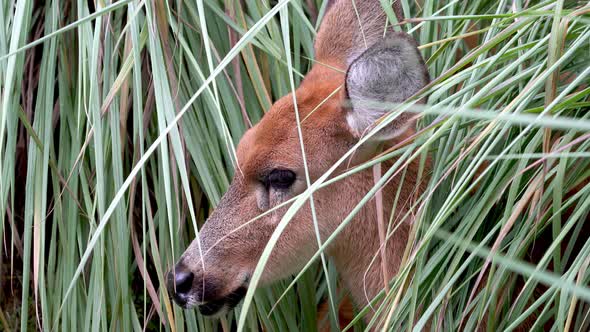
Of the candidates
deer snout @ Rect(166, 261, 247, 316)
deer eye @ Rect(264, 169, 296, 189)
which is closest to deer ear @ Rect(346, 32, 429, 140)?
deer eye @ Rect(264, 169, 296, 189)

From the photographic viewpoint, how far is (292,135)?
10.2 ft

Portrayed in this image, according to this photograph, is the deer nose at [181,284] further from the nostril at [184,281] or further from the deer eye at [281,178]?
the deer eye at [281,178]

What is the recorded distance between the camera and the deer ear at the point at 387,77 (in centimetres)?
254

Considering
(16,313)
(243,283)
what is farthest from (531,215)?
(16,313)

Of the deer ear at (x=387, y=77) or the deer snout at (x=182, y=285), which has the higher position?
the deer ear at (x=387, y=77)

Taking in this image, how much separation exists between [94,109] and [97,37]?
0.24m

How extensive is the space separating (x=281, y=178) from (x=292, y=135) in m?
0.14

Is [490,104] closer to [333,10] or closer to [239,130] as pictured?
[333,10]

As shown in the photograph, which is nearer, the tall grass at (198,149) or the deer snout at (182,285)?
the tall grass at (198,149)

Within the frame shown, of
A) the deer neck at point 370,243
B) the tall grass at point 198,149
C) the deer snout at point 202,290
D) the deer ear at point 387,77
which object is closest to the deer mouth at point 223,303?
the deer snout at point 202,290

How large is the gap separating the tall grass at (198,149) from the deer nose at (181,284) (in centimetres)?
10

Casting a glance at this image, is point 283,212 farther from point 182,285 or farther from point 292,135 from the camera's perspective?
point 182,285

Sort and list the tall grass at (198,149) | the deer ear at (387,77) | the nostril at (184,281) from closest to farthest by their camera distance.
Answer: the deer ear at (387,77)
the tall grass at (198,149)
the nostril at (184,281)

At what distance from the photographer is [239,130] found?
11.9 ft
